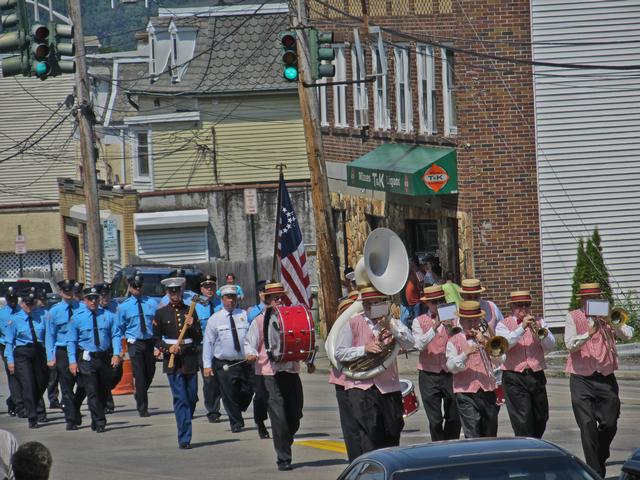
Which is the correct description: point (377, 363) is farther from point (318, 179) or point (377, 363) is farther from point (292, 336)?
point (318, 179)

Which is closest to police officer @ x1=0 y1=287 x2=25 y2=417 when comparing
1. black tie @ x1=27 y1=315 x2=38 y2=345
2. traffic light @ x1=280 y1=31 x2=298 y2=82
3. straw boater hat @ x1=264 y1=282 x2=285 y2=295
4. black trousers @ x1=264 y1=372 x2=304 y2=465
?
black tie @ x1=27 y1=315 x2=38 y2=345

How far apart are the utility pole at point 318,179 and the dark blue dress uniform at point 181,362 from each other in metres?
7.75

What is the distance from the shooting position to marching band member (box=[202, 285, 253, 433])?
17.5 meters

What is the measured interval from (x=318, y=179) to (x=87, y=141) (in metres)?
7.50

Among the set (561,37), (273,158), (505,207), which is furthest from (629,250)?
(273,158)

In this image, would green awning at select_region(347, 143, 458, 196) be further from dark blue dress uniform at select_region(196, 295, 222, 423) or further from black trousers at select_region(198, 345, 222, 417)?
black trousers at select_region(198, 345, 222, 417)

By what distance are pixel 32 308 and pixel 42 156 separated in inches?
1824

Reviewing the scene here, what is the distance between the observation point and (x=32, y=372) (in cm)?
1977

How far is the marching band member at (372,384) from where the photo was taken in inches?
500

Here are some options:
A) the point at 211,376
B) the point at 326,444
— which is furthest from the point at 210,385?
the point at 326,444

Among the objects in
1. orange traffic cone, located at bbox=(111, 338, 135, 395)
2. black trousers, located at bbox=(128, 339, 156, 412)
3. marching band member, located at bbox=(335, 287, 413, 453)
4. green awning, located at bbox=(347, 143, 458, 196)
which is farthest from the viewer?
green awning, located at bbox=(347, 143, 458, 196)

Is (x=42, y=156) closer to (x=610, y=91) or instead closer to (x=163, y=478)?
(x=610, y=91)

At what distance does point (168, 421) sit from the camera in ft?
63.8

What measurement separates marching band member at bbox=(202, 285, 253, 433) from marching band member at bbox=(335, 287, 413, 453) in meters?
4.70
